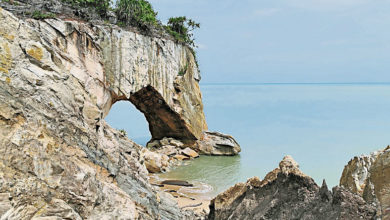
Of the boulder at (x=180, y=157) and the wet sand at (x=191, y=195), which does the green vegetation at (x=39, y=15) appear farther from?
the boulder at (x=180, y=157)

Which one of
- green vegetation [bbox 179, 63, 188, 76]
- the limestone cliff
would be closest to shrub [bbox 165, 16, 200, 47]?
green vegetation [bbox 179, 63, 188, 76]

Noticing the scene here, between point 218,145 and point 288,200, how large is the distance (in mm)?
18507

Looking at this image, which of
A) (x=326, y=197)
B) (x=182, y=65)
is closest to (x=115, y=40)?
(x=182, y=65)

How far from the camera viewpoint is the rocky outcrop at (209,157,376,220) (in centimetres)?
405

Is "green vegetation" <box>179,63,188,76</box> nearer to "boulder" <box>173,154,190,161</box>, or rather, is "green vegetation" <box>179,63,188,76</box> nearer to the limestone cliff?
"boulder" <box>173,154,190,161</box>

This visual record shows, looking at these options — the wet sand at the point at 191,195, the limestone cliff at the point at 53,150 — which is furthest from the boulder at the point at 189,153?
the limestone cliff at the point at 53,150

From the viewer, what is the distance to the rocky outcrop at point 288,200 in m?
4.05

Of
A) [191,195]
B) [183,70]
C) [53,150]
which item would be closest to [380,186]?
[53,150]

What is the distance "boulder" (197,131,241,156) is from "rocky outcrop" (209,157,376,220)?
52.4 ft

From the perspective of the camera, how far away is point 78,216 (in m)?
4.03

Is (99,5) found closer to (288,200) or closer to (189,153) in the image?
(189,153)

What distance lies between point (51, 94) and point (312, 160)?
62.6 ft

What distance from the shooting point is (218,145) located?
78.5 feet

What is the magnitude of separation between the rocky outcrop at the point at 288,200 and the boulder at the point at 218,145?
15961 millimetres
